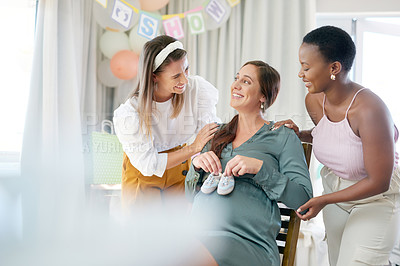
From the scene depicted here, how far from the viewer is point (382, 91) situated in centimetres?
321

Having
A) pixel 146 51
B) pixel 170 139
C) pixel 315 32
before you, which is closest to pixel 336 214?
pixel 315 32

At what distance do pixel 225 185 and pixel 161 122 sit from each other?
0.57 meters

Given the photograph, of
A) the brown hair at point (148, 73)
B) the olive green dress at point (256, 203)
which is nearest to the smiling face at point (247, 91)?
the olive green dress at point (256, 203)

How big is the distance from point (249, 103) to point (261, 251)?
0.50m

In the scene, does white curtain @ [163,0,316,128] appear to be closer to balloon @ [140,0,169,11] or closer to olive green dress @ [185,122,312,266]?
balloon @ [140,0,169,11]

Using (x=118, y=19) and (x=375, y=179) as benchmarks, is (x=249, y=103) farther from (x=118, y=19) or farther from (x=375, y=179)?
(x=118, y=19)

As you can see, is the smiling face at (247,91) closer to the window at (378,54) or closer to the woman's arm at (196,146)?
the woman's arm at (196,146)

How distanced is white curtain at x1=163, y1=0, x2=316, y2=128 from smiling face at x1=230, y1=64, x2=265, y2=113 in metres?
1.81

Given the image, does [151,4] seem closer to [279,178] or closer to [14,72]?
[14,72]

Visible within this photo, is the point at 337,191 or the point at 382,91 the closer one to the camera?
the point at 337,191

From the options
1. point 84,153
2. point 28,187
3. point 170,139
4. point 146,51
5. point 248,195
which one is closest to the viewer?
point 248,195

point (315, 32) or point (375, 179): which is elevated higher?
point (315, 32)

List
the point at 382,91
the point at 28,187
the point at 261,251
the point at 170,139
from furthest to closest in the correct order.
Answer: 1. the point at 382,91
2. the point at 28,187
3. the point at 170,139
4. the point at 261,251

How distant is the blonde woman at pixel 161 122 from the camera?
5.22ft
